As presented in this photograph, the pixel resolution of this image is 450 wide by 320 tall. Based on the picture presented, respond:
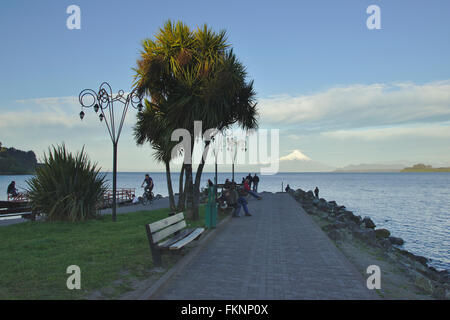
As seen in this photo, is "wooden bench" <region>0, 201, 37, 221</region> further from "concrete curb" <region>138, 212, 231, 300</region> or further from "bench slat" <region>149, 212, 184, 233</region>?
"bench slat" <region>149, 212, 184, 233</region>

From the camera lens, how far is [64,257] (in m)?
7.32

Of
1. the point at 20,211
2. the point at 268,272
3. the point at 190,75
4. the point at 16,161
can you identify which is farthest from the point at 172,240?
the point at 16,161

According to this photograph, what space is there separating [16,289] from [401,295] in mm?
6046

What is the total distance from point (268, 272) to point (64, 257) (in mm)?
4266

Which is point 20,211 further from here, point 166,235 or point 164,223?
point 166,235

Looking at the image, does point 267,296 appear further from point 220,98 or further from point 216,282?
point 220,98

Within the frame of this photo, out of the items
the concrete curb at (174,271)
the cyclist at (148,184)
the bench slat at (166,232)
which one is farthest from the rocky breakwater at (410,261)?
the cyclist at (148,184)

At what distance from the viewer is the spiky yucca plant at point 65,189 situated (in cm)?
1298

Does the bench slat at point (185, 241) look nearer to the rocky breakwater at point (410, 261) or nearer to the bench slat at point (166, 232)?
the bench slat at point (166, 232)

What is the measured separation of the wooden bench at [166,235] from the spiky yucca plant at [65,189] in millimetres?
6270

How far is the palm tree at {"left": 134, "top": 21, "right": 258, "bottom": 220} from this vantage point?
1255cm

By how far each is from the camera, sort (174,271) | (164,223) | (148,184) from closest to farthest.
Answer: (174,271) < (164,223) < (148,184)

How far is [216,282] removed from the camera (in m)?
5.80
